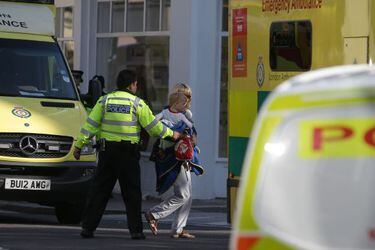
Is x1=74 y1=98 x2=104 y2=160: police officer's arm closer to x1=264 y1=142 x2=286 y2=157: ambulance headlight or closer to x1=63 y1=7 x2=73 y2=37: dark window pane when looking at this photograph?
x1=264 y1=142 x2=286 y2=157: ambulance headlight

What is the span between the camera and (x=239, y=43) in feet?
38.9

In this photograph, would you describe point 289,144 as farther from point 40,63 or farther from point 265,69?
point 40,63

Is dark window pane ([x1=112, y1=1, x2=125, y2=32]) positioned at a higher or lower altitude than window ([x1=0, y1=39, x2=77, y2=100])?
higher

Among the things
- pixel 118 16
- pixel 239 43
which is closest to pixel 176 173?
pixel 239 43

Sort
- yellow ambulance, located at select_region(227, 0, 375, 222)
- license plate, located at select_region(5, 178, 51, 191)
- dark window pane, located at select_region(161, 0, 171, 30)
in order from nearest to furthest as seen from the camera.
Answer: yellow ambulance, located at select_region(227, 0, 375, 222) < license plate, located at select_region(5, 178, 51, 191) < dark window pane, located at select_region(161, 0, 171, 30)

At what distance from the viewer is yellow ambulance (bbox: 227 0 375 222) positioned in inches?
392

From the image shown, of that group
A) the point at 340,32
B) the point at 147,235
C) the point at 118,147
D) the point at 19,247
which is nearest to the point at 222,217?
the point at 147,235

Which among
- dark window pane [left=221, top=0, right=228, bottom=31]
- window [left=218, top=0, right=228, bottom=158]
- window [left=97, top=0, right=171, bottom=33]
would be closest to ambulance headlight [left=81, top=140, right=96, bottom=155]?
window [left=218, top=0, right=228, bottom=158]

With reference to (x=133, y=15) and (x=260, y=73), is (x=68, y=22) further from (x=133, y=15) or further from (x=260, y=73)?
(x=260, y=73)

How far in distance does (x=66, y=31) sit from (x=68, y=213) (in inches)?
331

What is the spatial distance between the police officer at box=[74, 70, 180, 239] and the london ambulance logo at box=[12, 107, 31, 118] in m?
1.70

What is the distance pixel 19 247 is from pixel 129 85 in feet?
7.29

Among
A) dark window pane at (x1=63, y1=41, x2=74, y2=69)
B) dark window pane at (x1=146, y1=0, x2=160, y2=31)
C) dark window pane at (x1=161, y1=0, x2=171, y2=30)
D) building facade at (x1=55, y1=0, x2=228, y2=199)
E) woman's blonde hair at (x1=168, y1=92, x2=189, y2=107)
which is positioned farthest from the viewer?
dark window pane at (x1=63, y1=41, x2=74, y2=69)

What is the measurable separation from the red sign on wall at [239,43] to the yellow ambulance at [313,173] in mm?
7019
